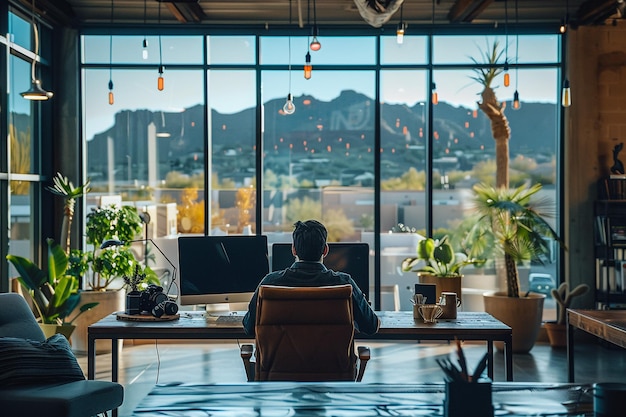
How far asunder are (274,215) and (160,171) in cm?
133

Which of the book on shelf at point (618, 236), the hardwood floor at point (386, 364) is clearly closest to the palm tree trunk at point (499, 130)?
the book on shelf at point (618, 236)

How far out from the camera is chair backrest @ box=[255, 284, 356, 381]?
346 cm

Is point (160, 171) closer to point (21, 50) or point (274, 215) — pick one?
point (274, 215)

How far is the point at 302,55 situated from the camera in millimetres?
8375

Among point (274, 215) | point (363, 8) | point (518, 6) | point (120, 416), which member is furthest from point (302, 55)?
point (120, 416)

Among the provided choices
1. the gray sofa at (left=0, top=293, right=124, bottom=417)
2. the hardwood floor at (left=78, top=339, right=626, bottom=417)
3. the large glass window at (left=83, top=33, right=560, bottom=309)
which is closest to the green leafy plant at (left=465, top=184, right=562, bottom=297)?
the large glass window at (left=83, top=33, right=560, bottom=309)

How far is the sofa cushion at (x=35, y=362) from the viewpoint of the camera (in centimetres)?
402

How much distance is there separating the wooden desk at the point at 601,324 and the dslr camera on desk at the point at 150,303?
2556mm

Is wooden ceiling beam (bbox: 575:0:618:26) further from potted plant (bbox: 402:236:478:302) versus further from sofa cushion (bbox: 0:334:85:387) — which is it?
sofa cushion (bbox: 0:334:85:387)

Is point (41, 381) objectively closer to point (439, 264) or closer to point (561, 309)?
point (439, 264)

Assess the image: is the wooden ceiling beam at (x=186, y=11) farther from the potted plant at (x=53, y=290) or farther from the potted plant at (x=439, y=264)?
the potted plant at (x=439, y=264)

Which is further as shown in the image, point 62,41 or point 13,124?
point 62,41

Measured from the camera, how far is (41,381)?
4.09m

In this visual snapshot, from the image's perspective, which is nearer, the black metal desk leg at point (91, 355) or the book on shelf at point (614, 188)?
the black metal desk leg at point (91, 355)
